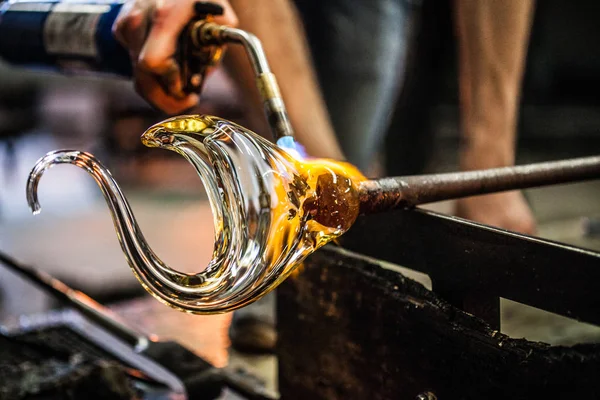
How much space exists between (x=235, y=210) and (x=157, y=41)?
33 cm

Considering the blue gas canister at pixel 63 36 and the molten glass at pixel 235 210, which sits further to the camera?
the blue gas canister at pixel 63 36

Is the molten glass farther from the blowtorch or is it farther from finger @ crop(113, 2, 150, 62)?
finger @ crop(113, 2, 150, 62)

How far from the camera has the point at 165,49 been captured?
0.66m

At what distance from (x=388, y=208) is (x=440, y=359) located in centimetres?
13

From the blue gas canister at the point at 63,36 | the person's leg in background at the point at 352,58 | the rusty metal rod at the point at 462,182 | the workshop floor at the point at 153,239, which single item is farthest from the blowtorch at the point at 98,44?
the person's leg in background at the point at 352,58

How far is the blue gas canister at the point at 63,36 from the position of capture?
0.80 metres

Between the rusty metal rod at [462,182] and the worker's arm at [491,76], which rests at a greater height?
the worker's arm at [491,76]

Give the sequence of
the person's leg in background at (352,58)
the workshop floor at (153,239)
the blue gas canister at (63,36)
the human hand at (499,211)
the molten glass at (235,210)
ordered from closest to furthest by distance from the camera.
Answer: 1. the molten glass at (235,210)
2. the blue gas canister at (63,36)
3. the human hand at (499,211)
4. the workshop floor at (153,239)
5. the person's leg in background at (352,58)

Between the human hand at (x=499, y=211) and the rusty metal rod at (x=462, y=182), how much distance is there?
232 millimetres

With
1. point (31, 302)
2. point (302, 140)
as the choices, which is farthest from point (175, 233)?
point (302, 140)

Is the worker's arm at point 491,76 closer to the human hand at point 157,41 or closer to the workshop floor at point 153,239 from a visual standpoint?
the workshop floor at point 153,239

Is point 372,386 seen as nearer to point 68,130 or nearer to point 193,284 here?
point 193,284

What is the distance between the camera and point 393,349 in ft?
1.87

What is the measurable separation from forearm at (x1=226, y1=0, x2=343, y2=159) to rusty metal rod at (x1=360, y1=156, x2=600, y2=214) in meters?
0.35
